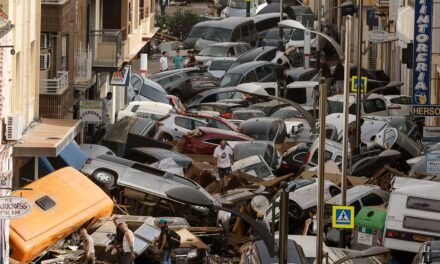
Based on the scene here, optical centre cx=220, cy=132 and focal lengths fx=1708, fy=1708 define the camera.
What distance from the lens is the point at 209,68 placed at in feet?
222

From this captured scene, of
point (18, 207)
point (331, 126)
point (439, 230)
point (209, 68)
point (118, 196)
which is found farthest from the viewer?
point (209, 68)

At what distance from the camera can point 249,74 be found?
205 ft

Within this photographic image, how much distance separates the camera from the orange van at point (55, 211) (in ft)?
99.0

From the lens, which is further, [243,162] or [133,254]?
[243,162]

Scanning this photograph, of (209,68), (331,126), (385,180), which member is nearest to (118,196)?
(385,180)

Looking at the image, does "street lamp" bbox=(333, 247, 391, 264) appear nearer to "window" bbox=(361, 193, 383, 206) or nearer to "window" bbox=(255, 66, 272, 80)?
"window" bbox=(361, 193, 383, 206)

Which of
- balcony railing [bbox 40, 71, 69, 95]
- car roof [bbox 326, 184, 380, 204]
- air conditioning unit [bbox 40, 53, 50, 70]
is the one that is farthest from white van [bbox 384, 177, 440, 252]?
air conditioning unit [bbox 40, 53, 50, 70]

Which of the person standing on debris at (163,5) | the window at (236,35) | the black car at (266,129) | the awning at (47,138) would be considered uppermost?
the person standing on debris at (163,5)

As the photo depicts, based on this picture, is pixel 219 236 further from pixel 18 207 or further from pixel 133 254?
pixel 18 207

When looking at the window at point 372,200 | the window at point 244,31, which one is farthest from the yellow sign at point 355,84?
the window at point 244,31

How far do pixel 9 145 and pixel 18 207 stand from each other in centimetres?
582

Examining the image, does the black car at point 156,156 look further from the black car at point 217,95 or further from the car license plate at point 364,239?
the black car at point 217,95

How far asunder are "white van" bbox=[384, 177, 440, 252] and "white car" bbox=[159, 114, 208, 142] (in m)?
16.6

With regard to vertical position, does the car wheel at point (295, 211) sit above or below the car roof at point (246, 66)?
below
